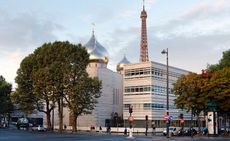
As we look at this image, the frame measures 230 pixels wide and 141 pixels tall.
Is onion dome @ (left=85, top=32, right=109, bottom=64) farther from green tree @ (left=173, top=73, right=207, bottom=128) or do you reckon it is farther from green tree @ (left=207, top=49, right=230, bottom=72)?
green tree @ (left=173, top=73, right=207, bottom=128)

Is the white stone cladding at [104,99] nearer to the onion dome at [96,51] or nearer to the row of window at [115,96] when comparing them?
the row of window at [115,96]

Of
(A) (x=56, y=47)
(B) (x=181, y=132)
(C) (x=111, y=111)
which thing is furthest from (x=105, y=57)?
(B) (x=181, y=132)

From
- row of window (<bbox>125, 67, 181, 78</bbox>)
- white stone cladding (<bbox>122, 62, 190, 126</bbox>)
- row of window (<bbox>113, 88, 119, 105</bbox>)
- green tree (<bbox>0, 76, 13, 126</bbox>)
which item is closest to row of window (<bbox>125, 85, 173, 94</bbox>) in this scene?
white stone cladding (<bbox>122, 62, 190, 126</bbox>)

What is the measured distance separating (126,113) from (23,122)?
80.5 feet

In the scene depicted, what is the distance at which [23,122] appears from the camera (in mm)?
95938

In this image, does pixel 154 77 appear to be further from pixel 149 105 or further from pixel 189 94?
pixel 189 94

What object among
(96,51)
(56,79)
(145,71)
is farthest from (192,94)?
(96,51)

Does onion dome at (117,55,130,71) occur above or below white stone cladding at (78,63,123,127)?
above

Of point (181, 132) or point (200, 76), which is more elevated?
point (200, 76)

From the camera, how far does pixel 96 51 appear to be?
112938 millimetres

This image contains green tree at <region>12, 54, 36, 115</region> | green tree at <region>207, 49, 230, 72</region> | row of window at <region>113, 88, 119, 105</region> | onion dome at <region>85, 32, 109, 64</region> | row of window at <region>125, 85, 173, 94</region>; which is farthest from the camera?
onion dome at <region>85, 32, 109, 64</region>

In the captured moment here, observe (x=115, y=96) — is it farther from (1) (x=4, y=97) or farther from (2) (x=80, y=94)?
(2) (x=80, y=94)

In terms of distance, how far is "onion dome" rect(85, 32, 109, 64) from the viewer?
111750mm

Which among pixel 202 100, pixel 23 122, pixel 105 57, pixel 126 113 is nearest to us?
pixel 202 100
